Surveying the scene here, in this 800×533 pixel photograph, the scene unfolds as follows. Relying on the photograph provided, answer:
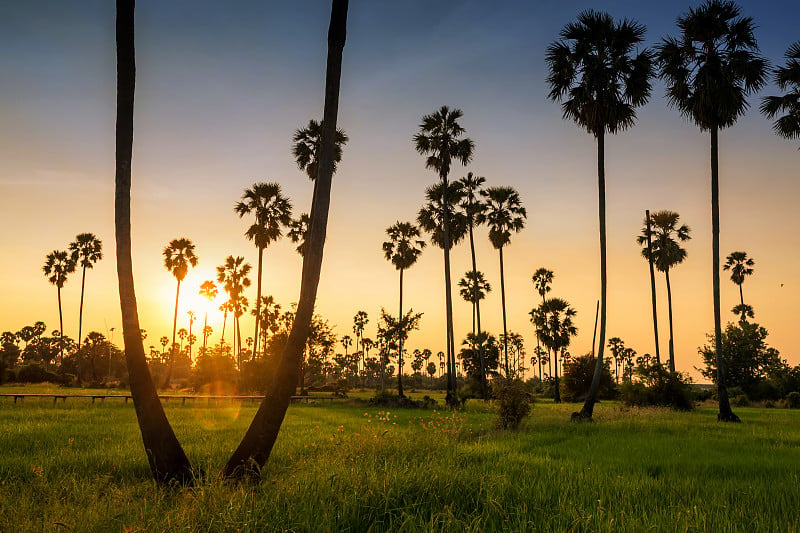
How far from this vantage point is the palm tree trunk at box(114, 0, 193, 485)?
27.6ft

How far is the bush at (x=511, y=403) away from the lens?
17.8 m

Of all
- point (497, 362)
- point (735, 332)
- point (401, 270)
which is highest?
point (401, 270)

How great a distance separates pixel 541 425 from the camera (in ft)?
62.4

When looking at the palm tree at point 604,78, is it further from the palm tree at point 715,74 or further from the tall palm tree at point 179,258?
the tall palm tree at point 179,258

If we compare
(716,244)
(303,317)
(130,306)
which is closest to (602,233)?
(716,244)

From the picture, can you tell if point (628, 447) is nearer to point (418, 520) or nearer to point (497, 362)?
point (418, 520)

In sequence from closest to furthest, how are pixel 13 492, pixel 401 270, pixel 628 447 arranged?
pixel 13 492
pixel 628 447
pixel 401 270

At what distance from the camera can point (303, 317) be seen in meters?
8.90

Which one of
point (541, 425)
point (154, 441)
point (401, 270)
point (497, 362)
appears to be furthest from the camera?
point (497, 362)

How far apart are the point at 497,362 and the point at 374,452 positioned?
68.9m

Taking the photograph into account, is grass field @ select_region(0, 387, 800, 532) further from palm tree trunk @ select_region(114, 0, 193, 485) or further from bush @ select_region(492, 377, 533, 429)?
bush @ select_region(492, 377, 533, 429)

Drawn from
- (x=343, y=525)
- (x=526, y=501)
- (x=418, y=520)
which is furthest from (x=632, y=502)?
(x=343, y=525)

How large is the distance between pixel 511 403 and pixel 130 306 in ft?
44.8

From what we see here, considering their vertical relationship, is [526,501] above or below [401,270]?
below
